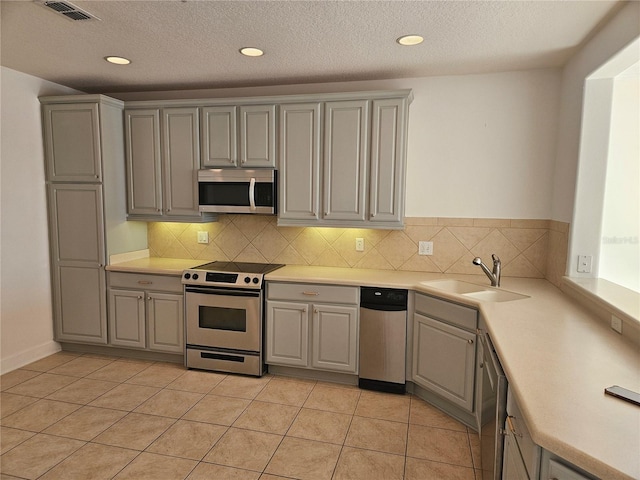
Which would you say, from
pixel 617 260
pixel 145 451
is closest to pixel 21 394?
pixel 145 451

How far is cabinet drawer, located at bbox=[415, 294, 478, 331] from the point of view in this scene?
2586 mm

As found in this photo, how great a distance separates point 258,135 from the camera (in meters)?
3.49

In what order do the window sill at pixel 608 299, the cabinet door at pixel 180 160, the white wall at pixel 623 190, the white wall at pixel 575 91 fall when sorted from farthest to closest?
1. the cabinet door at pixel 180 160
2. the white wall at pixel 623 190
3. the white wall at pixel 575 91
4. the window sill at pixel 608 299

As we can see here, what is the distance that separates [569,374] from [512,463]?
0.40m

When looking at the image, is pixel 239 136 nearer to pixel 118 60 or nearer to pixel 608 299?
pixel 118 60

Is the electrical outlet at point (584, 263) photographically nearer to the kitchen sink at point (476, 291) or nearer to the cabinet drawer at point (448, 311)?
the kitchen sink at point (476, 291)

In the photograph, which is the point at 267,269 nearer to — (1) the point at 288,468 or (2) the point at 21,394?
(1) the point at 288,468

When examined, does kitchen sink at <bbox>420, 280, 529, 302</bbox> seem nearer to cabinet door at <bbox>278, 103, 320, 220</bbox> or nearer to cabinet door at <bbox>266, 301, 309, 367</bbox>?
cabinet door at <bbox>266, 301, 309, 367</bbox>

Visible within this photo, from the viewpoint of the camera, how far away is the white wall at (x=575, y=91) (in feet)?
6.81

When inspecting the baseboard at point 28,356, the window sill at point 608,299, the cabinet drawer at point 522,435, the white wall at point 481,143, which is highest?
the white wall at point 481,143

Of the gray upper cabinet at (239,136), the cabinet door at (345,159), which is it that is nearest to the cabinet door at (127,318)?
the gray upper cabinet at (239,136)

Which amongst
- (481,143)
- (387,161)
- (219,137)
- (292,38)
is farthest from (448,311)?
(219,137)

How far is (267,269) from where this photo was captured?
140 inches

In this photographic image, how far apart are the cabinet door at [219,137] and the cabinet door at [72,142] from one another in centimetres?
95
